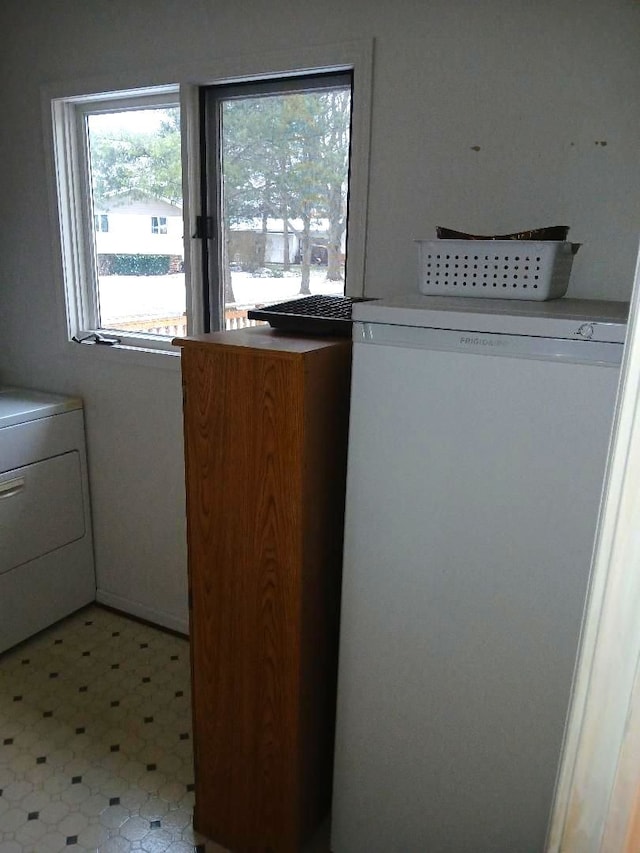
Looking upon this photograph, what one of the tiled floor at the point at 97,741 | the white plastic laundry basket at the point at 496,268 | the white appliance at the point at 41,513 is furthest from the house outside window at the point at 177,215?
the tiled floor at the point at 97,741

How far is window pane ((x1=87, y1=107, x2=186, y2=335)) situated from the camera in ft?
7.57

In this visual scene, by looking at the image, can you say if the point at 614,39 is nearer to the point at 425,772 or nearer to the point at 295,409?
the point at 295,409

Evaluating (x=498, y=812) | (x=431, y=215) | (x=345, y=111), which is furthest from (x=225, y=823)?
(x=345, y=111)

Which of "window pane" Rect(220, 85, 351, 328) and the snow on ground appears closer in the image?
"window pane" Rect(220, 85, 351, 328)

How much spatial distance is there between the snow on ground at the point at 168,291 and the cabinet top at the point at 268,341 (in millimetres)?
615

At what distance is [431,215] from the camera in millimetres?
1731

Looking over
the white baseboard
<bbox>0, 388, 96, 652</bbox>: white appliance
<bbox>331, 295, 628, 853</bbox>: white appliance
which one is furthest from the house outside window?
the white baseboard

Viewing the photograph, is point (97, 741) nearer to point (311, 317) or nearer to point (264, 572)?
point (264, 572)

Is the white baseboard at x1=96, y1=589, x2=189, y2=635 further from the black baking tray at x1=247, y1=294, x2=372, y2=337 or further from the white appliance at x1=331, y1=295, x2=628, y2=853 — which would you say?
the black baking tray at x1=247, y1=294, x2=372, y2=337

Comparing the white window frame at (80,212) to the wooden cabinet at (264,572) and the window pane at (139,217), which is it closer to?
the window pane at (139,217)

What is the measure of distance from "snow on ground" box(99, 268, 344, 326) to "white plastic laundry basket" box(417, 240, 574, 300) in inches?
26.5

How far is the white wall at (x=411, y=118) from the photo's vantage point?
4.87 feet

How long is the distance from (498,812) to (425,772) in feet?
0.55

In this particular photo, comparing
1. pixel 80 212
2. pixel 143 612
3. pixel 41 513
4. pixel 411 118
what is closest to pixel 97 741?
pixel 143 612
